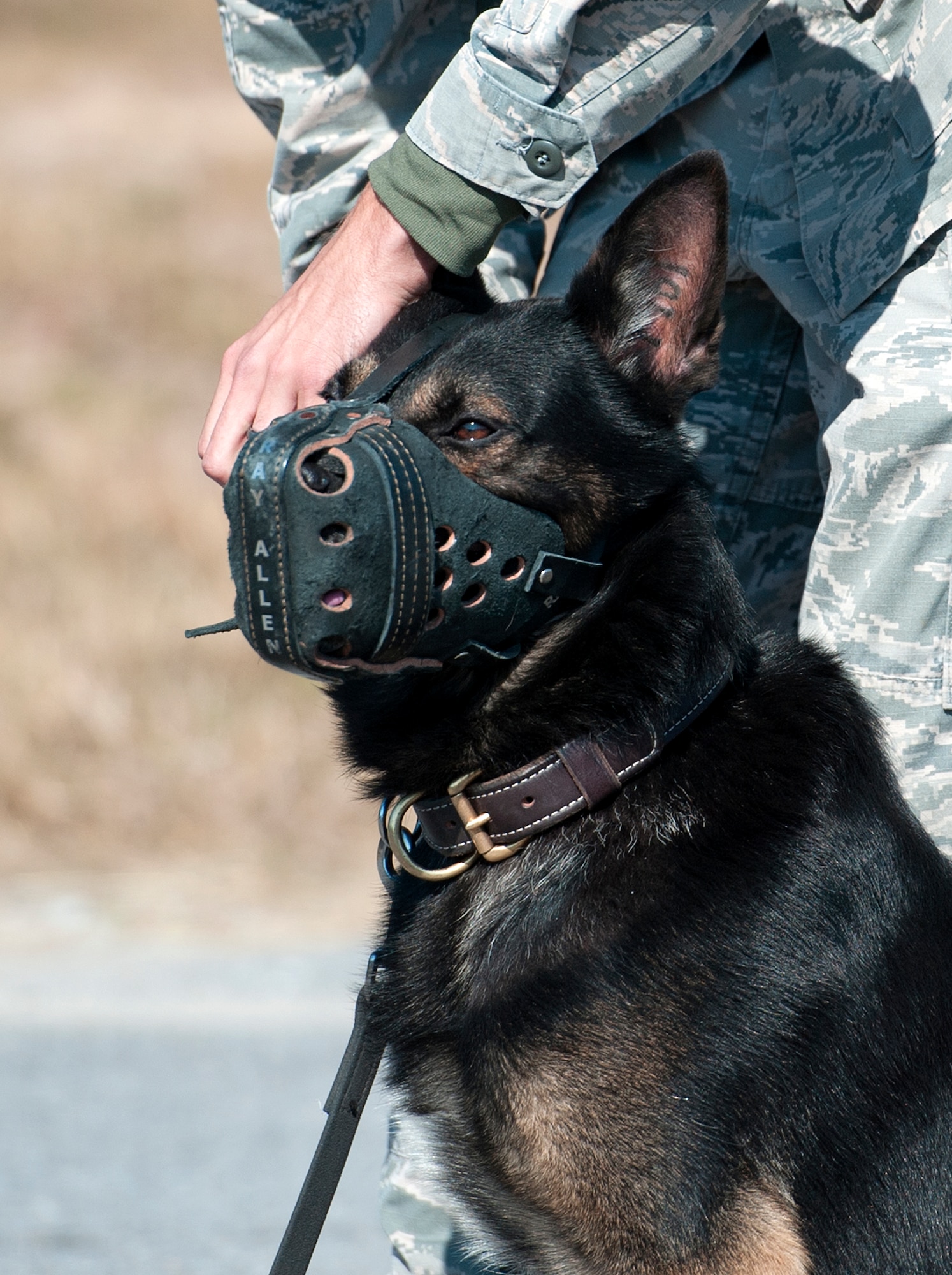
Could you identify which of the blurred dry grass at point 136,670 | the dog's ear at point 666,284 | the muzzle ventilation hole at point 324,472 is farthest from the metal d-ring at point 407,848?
the blurred dry grass at point 136,670

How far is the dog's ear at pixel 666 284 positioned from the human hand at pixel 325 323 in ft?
0.85

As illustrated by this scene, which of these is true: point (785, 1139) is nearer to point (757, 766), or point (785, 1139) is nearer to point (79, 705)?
point (757, 766)

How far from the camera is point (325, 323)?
1.89m

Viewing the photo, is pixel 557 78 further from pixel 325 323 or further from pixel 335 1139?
pixel 335 1139

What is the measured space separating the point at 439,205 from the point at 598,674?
0.67 metres

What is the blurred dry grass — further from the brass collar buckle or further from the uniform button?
the uniform button

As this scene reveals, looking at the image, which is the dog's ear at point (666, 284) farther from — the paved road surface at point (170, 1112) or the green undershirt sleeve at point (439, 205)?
the paved road surface at point (170, 1112)

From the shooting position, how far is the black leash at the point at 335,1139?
1947mm

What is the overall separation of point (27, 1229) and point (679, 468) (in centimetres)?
231

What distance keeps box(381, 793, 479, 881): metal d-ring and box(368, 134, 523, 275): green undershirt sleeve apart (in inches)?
29.8

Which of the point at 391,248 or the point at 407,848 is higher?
the point at 391,248

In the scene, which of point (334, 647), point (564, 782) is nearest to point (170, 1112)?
point (564, 782)

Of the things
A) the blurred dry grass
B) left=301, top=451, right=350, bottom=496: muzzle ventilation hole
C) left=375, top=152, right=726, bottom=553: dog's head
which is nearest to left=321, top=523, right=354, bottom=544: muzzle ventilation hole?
left=301, top=451, right=350, bottom=496: muzzle ventilation hole

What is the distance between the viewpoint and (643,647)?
6.28 ft
